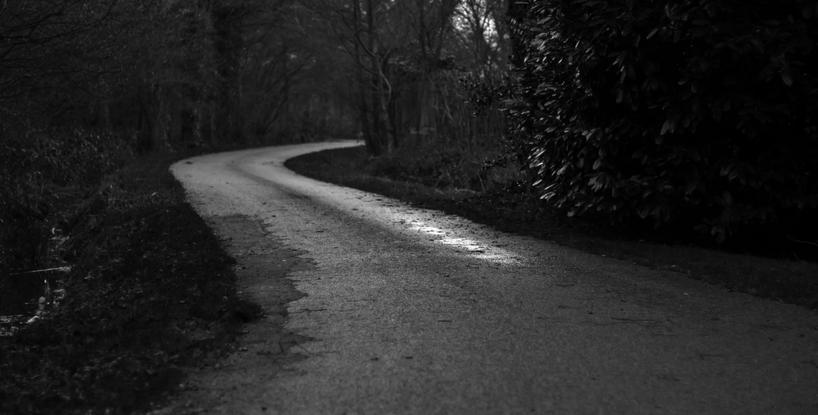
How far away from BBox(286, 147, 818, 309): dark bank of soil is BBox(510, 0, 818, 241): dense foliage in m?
0.40

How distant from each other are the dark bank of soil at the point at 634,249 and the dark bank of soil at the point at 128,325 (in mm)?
4505

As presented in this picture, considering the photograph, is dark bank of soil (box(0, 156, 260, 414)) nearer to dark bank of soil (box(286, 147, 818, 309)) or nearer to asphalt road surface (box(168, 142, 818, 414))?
asphalt road surface (box(168, 142, 818, 414))

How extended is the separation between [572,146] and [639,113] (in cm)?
106

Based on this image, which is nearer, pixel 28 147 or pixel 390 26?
pixel 28 147

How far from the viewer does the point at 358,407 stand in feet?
14.1

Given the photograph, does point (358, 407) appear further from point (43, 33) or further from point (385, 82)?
point (385, 82)

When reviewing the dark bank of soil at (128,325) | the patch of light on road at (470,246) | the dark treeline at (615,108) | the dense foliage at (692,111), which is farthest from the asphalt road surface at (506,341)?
the dark treeline at (615,108)

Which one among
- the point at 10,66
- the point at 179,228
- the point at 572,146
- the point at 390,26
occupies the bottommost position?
the point at 179,228

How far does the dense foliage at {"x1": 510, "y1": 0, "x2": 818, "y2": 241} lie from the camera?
28.9 feet

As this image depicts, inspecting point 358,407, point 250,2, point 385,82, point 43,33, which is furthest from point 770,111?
point 250,2

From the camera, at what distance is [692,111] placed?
9039 millimetres

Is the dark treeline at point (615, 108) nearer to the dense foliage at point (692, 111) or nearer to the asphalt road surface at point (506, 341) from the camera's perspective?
the dense foliage at point (692, 111)

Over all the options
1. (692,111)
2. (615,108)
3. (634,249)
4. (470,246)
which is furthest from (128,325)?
(615,108)

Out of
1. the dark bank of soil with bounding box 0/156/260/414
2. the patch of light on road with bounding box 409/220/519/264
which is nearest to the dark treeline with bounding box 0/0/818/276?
the patch of light on road with bounding box 409/220/519/264
